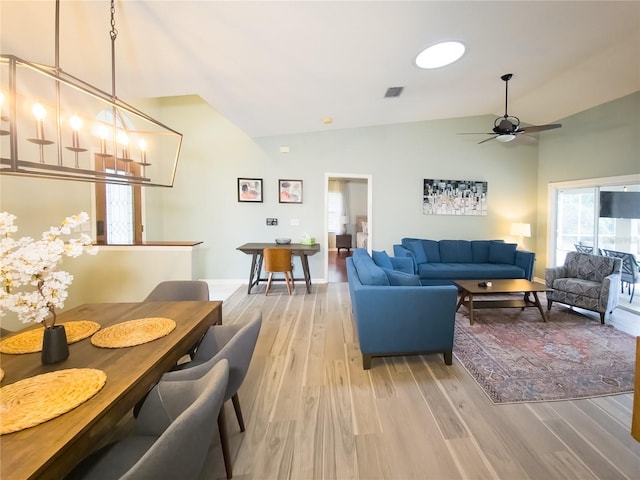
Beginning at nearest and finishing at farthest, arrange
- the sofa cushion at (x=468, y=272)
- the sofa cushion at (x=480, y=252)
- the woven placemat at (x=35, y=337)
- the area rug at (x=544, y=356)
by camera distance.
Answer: the woven placemat at (x=35, y=337), the area rug at (x=544, y=356), the sofa cushion at (x=468, y=272), the sofa cushion at (x=480, y=252)

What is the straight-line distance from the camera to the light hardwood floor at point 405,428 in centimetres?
149

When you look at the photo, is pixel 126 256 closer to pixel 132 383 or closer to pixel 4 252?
pixel 4 252

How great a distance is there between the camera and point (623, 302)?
4090 mm

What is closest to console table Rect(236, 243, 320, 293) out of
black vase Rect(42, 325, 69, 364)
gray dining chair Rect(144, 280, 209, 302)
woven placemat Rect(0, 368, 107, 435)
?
gray dining chair Rect(144, 280, 209, 302)

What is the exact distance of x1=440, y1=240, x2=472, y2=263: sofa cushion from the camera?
514 cm

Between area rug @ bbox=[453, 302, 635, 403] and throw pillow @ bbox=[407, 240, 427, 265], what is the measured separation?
4.48 feet

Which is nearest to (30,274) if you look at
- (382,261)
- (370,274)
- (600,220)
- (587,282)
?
(370,274)

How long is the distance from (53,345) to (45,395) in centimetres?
29

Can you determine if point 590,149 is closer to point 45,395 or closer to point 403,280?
point 403,280

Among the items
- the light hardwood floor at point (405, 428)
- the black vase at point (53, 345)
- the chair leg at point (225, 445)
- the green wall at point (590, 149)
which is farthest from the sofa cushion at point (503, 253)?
the black vase at point (53, 345)

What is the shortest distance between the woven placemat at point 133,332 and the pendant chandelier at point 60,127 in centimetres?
80

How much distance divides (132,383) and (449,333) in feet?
7.60

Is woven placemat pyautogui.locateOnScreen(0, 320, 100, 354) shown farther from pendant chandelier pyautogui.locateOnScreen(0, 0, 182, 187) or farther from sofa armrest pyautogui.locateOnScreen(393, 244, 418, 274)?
sofa armrest pyautogui.locateOnScreen(393, 244, 418, 274)

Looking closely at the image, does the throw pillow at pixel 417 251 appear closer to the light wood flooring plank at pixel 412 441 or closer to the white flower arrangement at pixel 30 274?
the light wood flooring plank at pixel 412 441
